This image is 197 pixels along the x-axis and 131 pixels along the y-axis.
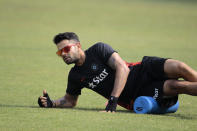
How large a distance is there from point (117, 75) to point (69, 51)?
795mm

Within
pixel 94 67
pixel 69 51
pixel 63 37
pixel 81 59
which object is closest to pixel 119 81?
pixel 94 67

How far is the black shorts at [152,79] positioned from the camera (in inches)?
326

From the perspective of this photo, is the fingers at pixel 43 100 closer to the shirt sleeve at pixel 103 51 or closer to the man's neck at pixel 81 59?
the man's neck at pixel 81 59

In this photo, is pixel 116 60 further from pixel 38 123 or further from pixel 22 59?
pixel 22 59

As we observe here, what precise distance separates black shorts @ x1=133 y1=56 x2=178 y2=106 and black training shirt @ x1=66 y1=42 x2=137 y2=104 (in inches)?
6.0

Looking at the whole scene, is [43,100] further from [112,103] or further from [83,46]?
[83,46]

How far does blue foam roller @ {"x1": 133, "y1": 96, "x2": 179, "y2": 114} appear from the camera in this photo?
8.21 meters

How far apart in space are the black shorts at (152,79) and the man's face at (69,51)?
92 centimetres

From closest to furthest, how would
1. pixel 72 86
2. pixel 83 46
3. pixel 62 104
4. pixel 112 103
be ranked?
1. pixel 112 103
2. pixel 72 86
3. pixel 62 104
4. pixel 83 46

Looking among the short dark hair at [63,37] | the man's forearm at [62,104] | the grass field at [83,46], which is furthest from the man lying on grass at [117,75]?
the grass field at [83,46]

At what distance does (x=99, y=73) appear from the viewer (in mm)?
8414

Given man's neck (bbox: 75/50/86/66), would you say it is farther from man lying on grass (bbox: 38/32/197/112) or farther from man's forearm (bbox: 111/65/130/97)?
man's forearm (bbox: 111/65/130/97)

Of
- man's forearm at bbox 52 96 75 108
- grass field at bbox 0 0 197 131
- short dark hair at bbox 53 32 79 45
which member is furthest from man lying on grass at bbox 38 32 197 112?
grass field at bbox 0 0 197 131

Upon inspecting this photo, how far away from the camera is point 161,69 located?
27.0 ft
